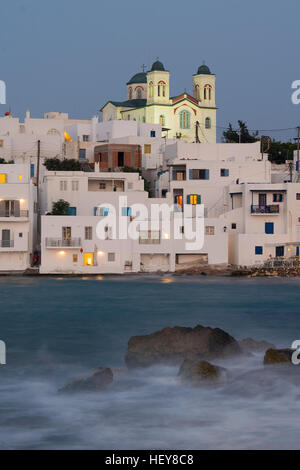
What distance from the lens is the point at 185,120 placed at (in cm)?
9056

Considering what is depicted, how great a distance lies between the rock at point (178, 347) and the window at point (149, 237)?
89.3ft

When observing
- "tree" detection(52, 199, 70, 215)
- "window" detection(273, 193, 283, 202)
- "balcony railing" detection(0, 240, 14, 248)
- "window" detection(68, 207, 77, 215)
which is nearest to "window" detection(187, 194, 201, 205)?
"window" detection(273, 193, 283, 202)

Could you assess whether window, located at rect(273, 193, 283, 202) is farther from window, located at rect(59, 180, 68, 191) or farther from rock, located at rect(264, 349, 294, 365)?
rock, located at rect(264, 349, 294, 365)

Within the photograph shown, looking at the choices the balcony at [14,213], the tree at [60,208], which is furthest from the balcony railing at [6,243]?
the tree at [60,208]

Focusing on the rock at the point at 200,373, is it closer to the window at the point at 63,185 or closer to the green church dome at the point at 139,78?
the window at the point at 63,185

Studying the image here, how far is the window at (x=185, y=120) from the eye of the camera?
9026 cm

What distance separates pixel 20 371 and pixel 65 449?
23.9 feet

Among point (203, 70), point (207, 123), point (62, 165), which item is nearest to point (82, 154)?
point (62, 165)

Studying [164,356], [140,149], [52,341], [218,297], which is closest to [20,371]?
[164,356]

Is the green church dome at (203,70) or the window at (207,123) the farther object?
the green church dome at (203,70)

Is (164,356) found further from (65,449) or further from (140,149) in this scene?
(140,149)

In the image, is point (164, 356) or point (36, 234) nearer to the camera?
point (164, 356)

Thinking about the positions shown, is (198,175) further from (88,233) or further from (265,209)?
(88,233)

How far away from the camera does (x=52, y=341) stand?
29891 mm
